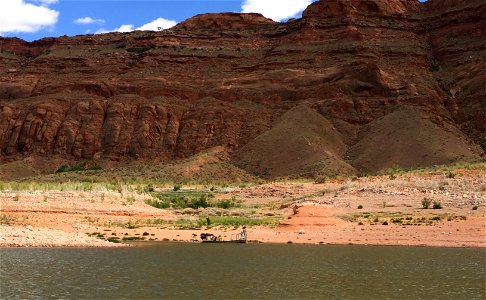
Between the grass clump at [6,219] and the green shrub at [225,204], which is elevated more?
the green shrub at [225,204]

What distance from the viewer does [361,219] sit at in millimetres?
32375

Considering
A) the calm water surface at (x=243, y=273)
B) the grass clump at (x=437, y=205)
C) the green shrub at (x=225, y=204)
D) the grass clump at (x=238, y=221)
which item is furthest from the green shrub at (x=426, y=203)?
the green shrub at (x=225, y=204)

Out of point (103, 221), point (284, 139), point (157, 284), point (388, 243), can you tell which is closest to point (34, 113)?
point (284, 139)

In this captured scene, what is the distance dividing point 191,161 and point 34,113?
104 feet

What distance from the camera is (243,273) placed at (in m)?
17.5

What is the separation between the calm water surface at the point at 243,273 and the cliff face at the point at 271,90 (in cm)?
4719

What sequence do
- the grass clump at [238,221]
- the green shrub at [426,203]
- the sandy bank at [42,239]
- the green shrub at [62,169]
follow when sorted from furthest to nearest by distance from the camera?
1. the green shrub at [62,169]
2. the green shrub at [426,203]
3. the grass clump at [238,221]
4. the sandy bank at [42,239]

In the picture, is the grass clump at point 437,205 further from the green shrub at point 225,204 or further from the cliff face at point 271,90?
the cliff face at point 271,90

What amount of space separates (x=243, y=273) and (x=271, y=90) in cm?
7357

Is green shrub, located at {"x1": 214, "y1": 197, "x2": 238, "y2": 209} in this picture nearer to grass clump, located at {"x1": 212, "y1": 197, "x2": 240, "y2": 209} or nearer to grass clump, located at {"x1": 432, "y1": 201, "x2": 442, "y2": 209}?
grass clump, located at {"x1": 212, "y1": 197, "x2": 240, "y2": 209}

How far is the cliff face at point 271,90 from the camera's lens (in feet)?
255

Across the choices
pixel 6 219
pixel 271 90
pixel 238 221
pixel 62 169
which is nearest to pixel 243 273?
pixel 238 221

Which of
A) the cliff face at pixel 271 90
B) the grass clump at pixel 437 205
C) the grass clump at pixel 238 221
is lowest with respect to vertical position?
the grass clump at pixel 238 221

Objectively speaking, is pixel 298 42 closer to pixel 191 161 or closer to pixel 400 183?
pixel 191 161
